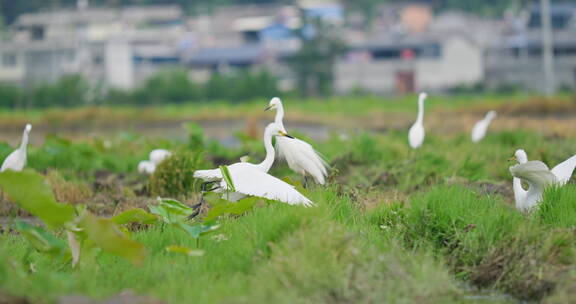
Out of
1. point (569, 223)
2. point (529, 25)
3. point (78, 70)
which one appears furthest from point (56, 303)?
point (529, 25)

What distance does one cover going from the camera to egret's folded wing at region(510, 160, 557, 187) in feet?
24.2

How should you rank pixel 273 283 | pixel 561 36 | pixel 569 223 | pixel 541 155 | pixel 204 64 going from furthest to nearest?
pixel 204 64 < pixel 561 36 < pixel 541 155 < pixel 569 223 < pixel 273 283

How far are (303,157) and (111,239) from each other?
3.41 m

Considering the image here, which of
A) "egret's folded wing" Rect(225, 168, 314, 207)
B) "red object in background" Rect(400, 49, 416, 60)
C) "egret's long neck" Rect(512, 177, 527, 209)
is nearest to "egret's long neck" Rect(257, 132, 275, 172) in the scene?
"egret's folded wing" Rect(225, 168, 314, 207)

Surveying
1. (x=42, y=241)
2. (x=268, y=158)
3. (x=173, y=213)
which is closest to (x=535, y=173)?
(x=268, y=158)

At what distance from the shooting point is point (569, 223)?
6828 millimetres

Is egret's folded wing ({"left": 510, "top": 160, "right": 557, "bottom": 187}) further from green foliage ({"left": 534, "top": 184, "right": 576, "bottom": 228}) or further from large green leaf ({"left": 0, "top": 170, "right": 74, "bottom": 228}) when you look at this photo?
large green leaf ({"left": 0, "top": 170, "right": 74, "bottom": 228})

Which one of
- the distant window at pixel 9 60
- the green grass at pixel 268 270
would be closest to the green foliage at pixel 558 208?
the green grass at pixel 268 270

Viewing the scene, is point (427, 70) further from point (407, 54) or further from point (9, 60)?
point (9, 60)

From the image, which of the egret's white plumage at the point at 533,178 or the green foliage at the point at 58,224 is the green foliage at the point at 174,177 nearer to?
the egret's white plumage at the point at 533,178

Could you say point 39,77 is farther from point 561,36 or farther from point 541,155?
point 541,155

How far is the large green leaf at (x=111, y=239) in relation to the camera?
218 inches

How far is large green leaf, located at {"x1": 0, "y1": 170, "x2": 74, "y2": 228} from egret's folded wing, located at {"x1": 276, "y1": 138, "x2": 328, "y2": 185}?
318cm

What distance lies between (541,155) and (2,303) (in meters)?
9.04
